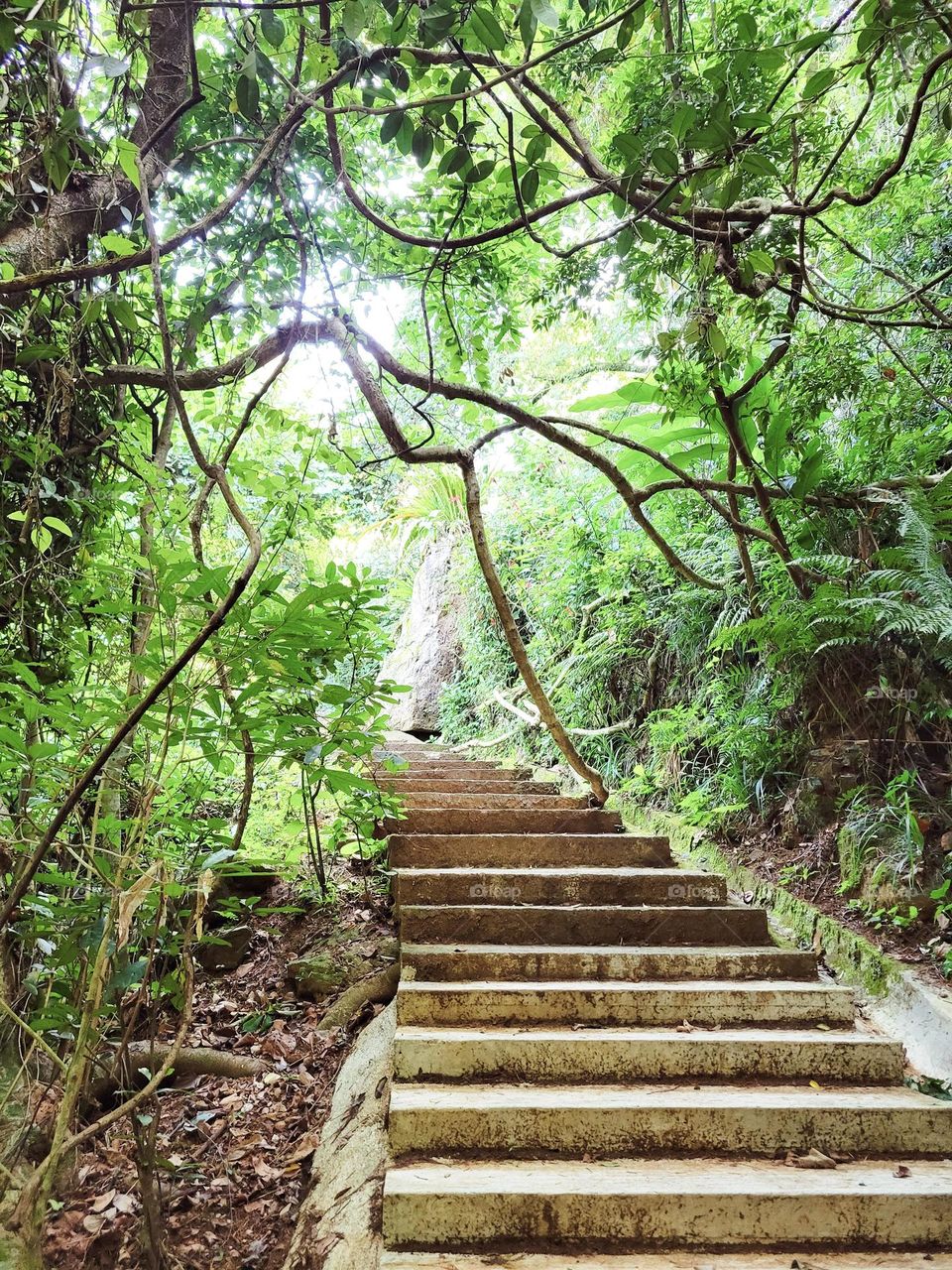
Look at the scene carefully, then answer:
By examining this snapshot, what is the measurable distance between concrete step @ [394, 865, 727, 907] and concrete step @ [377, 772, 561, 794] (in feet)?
5.04

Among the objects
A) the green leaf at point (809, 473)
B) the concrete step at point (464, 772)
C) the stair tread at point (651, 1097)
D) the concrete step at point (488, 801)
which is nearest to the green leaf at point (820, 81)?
the green leaf at point (809, 473)

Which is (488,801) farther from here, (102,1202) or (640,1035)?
(102,1202)

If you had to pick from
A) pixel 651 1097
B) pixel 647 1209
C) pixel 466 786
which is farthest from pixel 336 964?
pixel 647 1209

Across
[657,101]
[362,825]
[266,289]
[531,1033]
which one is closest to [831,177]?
[657,101]

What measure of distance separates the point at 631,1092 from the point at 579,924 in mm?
884

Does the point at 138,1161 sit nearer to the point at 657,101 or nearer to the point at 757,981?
the point at 757,981

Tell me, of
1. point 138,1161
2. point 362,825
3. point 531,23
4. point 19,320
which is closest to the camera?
point 531,23

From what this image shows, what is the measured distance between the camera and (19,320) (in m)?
2.44

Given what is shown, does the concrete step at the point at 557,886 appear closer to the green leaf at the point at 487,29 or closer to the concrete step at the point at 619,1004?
the concrete step at the point at 619,1004

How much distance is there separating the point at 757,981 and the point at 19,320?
364 cm

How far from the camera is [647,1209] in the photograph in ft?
6.71

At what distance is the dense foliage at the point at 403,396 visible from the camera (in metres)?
1.86

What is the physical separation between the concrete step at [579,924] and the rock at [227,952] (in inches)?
49.0

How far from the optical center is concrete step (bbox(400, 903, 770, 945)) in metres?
3.27
